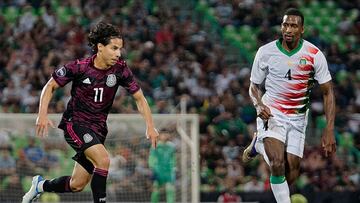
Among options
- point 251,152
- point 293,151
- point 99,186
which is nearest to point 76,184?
point 99,186

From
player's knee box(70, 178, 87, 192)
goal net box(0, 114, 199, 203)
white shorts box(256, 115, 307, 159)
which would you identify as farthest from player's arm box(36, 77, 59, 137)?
goal net box(0, 114, 199, 203)

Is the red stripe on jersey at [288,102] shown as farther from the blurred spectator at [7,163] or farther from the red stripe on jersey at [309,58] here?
the blurred spectator at [7,163]

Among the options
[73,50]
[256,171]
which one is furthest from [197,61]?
[256,171]

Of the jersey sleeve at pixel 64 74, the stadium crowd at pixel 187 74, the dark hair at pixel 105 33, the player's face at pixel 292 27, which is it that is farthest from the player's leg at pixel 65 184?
the stadium crowd at pixel 187 74

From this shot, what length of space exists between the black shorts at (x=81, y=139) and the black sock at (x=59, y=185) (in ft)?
0.93

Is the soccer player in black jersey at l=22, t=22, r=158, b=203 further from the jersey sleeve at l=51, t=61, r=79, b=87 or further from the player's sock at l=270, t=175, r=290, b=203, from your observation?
the player's sock at l=270, t=175, r=290, b=203

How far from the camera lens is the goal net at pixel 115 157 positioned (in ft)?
50.3

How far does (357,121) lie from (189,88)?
11.5ft

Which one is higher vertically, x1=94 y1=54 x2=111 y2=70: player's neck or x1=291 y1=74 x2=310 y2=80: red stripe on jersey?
x1=94 y1=54 x2=111 y2=70: player's neck

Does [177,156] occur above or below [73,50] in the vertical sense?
below

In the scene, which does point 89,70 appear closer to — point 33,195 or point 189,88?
point 33,195

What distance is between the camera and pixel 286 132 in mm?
10211

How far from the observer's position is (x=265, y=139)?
10.1 metres

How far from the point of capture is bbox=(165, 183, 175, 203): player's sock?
51.6 ft
